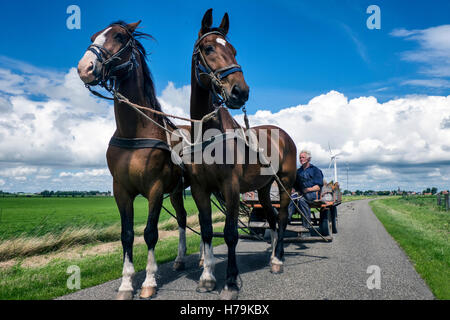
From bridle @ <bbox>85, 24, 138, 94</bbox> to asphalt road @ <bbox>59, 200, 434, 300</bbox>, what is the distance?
280 cm

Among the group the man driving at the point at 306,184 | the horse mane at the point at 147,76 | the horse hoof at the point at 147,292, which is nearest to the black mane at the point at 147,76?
the horse mane at the point at 147,76

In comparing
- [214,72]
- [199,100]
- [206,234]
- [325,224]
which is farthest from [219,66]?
[325,224]

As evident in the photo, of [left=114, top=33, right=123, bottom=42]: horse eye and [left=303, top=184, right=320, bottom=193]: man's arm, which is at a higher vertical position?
[left=114, top=33, right=123, bottom=42]: horse eye

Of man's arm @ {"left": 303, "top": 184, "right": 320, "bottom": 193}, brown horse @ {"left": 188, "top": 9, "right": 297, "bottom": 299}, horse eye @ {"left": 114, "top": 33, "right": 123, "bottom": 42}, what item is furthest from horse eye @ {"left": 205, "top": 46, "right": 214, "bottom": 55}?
man's arm @ {"left": 303, "top": 184, "right": 320, "bottom": 193}

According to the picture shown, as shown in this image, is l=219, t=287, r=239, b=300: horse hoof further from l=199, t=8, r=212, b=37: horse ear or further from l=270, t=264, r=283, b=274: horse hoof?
l=199, t=8, r=212, b=37: horse ear

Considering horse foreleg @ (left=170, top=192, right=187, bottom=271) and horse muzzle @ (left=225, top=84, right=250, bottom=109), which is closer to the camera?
horse muzzle @ (left=225, top=84, right=250, bottom=109)

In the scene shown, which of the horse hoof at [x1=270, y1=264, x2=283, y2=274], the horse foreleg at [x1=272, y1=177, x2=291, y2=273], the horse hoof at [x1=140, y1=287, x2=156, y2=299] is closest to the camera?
the horse hoof at [x1=140, y1=287, x2=156, y2=299]

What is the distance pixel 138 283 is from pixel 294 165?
143 inches

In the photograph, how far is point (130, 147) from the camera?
408 cm

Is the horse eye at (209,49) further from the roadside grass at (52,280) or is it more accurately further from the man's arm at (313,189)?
the man's arm at (313,189)

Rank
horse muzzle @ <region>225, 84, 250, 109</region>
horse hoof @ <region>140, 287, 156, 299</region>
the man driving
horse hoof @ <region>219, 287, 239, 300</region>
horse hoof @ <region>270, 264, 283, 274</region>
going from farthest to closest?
1. the man driving
2. horse hoof @ <region>270, 264, 283, 274</region>
3. horse hoof @ <region>140, 287, 156, 299</region>
4. horse hoof @ <region>219, 287, 239, 300</region>
5. horse muzzle @ <region>225, 84, 250, 109</region>

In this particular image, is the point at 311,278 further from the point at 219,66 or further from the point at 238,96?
the point at 219,66

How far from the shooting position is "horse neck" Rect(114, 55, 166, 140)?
418 cm
